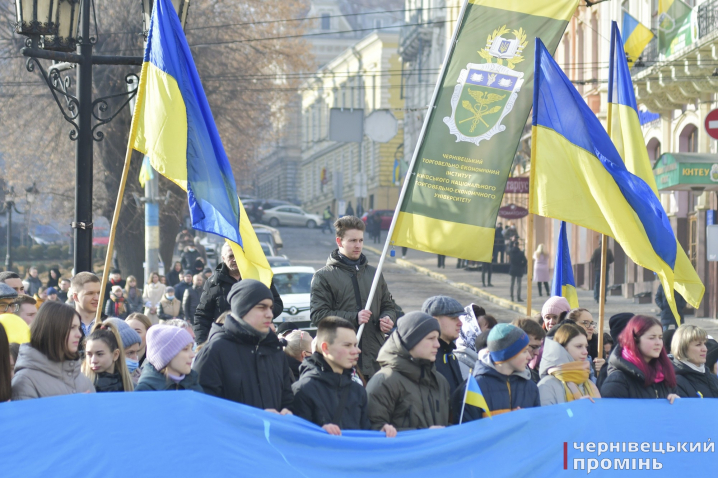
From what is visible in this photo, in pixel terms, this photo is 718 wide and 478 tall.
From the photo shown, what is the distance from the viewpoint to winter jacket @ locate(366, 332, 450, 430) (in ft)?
18.3

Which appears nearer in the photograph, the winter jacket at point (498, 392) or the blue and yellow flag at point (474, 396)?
the blue and yellow flag at point (474, 396)

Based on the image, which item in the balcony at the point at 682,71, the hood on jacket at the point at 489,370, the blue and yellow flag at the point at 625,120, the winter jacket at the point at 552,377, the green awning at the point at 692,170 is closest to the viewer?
the hood on jacket at the point at 489,370

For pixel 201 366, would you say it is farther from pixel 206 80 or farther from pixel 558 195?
pixel 206 80

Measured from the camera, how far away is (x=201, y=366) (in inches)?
215

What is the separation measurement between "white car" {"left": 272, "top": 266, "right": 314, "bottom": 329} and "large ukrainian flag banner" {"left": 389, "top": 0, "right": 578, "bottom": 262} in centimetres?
1215

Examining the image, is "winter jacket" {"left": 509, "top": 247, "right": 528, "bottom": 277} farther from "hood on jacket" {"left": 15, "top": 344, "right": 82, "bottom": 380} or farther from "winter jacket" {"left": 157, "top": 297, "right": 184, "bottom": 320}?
"hood on jacket" {"left": 15, "top": 344, "right": 82, "bottom": 380}

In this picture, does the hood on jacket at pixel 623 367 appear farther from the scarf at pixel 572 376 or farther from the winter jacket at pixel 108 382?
the winter jacket at pixel 108 382

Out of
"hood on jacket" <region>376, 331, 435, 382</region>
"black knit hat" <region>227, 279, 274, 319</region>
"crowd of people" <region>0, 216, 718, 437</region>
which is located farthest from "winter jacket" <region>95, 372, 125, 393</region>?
"hood on jacket" <region>376, 331, 435, 382</region>

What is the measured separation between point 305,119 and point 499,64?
93.3m

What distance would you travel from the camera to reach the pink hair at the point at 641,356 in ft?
20.5

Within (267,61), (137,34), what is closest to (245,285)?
(137,34)

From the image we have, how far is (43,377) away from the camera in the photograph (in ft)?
16.8

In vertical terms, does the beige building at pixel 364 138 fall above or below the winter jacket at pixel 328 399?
above

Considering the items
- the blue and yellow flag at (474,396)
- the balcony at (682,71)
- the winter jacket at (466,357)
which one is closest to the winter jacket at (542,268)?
the balcony at (682,71)
